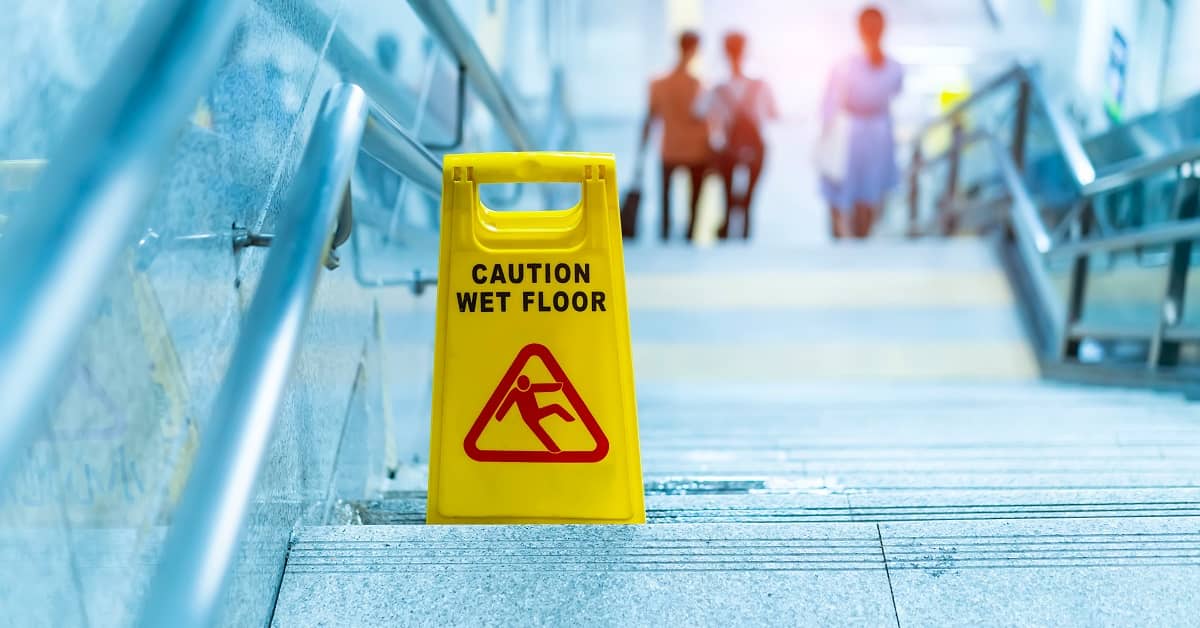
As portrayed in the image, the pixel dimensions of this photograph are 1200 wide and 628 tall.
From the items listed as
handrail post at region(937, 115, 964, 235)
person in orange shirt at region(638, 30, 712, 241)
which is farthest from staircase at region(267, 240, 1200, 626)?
handrail post at region(937, 115, 964, 235)

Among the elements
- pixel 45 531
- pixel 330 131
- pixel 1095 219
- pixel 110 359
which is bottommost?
pixel 45 531

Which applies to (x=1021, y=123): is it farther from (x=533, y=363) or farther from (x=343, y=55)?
(x=533, y=363)

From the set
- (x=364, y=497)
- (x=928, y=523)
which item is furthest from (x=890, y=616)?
(x=364, y=497)

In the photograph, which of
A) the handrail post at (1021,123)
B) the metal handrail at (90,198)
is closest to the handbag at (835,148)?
the handrail post at (1021,123)

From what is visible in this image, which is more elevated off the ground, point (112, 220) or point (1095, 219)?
point (1095, 219)

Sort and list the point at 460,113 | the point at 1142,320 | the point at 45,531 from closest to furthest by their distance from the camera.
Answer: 1. the point at 45,531
2. the point at 460,113
3. the point at 1142,320

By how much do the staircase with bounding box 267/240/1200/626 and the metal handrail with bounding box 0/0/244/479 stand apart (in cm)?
62

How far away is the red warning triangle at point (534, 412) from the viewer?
153cm

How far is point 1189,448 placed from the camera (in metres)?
2.16

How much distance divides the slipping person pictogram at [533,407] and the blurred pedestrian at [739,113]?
15.1 feet

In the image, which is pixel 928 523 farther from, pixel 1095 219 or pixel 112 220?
pixel 1095 219

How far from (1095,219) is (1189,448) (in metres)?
2.39

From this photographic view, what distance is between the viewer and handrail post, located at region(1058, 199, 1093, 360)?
4.22 m

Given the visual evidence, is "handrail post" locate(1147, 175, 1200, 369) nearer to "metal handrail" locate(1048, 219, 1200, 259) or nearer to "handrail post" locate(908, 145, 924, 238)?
"metal handrail" locate(1048, 219, 1200, 259)
